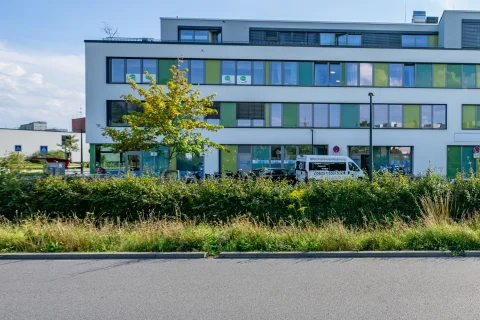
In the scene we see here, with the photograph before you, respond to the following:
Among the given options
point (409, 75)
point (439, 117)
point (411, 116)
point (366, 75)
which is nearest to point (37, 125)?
point (366, 75)

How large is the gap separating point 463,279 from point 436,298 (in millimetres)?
1007

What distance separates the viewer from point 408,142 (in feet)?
90.5

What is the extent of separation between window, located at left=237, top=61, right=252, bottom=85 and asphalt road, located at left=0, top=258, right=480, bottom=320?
22.4m

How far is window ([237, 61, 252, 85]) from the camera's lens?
2709cm

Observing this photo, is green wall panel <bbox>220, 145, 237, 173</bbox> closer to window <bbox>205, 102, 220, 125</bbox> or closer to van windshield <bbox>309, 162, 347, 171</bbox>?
window <bbox>205, 102, 220, 125</bbox>

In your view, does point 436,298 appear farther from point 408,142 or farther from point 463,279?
point 408,142

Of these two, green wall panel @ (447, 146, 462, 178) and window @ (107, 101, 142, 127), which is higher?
window @ (107, 101, 142, 127)

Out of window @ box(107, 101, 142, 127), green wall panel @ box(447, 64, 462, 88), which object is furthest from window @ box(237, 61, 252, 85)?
green wall panel @ box(447, 64, 462, 88)

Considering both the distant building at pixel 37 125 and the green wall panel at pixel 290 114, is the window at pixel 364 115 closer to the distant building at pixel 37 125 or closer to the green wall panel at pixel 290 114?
the green wall panel at pixel 290 114

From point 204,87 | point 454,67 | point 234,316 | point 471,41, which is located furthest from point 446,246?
point 471,41

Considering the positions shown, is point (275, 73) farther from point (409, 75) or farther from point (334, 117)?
point (409, 75)

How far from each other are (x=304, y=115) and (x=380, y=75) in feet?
22.7

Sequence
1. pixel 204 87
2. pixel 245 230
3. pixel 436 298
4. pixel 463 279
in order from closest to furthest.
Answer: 1. pixel 436 298
2. pixel 463 279
3. pixel 245 230
4. pixel 204 87

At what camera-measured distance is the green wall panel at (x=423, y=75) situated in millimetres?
27797
